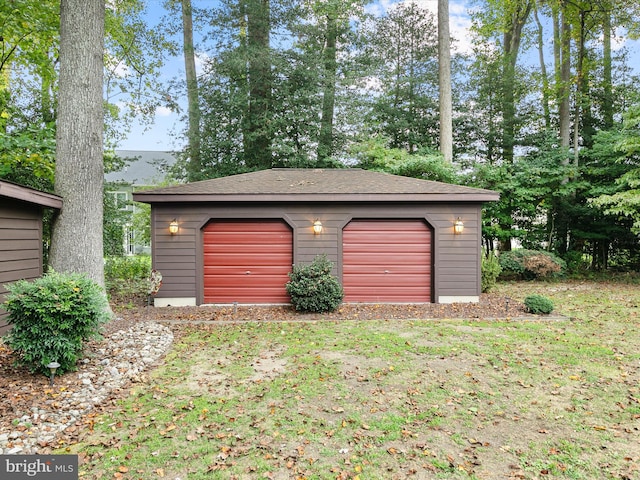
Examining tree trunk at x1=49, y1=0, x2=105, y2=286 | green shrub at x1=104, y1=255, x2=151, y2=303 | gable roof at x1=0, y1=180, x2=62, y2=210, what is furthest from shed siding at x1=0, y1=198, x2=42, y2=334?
green shrub at x1=104, y1=255, x2=151, y2=303

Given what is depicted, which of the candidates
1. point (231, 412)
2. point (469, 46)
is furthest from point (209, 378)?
point (469, 46)

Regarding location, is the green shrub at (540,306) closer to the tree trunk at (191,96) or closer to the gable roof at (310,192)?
the gable roof at (310,192)

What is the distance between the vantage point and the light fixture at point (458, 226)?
8.02m

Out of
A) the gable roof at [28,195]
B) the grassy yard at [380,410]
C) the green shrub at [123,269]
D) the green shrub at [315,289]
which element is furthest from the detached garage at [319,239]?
the green shrub at [123,269]

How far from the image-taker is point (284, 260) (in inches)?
322

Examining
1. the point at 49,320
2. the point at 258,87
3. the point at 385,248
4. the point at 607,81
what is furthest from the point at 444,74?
the point at 49,320

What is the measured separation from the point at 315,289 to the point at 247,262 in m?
1.86

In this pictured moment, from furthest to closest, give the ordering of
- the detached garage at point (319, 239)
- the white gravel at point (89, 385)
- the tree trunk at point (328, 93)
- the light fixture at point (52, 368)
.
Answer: the tree trunk at point (328, 93)
the detached garage at point (319, 239)
the light fixture at point (52, 368)
the white gravel at point (89, 385)

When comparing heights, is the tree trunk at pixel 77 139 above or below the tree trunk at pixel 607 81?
below

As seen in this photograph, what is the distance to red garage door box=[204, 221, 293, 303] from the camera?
8070 millimetres

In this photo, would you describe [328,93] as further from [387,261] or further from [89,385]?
[89,385]

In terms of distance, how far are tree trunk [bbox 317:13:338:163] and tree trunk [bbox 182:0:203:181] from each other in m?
4.55

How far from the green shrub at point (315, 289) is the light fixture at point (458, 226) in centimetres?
293

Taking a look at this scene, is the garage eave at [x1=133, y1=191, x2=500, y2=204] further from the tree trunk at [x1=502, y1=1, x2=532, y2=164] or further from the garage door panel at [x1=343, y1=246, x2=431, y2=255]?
the tree trunk at [x1=502, y1=1, x2=532, y2=164]
